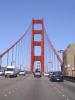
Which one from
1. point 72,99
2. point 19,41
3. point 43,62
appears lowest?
point 72,99

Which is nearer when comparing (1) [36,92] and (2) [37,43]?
(1) [36,92]

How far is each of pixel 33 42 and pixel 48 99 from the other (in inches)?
3810

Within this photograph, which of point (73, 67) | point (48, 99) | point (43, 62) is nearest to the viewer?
point (48, 99)

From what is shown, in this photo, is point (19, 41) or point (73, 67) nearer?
point (73, 67)

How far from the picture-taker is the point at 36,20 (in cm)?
11988

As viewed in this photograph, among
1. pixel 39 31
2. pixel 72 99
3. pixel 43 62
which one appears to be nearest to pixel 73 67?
pixel 43 62

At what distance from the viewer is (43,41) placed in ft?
383

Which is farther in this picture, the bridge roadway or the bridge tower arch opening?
the bridge tower arch opening

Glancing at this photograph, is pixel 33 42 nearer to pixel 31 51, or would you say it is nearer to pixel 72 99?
pixel 31 51

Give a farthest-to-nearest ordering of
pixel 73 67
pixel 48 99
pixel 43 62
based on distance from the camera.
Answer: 1. pixel 43 62
2. pixel 73 67
3. pixel 48 99

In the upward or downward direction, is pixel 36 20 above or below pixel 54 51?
above

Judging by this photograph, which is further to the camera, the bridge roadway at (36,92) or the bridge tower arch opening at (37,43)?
the bridge tower arch opening at (37,43)

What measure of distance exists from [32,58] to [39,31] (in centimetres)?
1117

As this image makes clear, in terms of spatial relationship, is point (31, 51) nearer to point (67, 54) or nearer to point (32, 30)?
point (32, 30)
